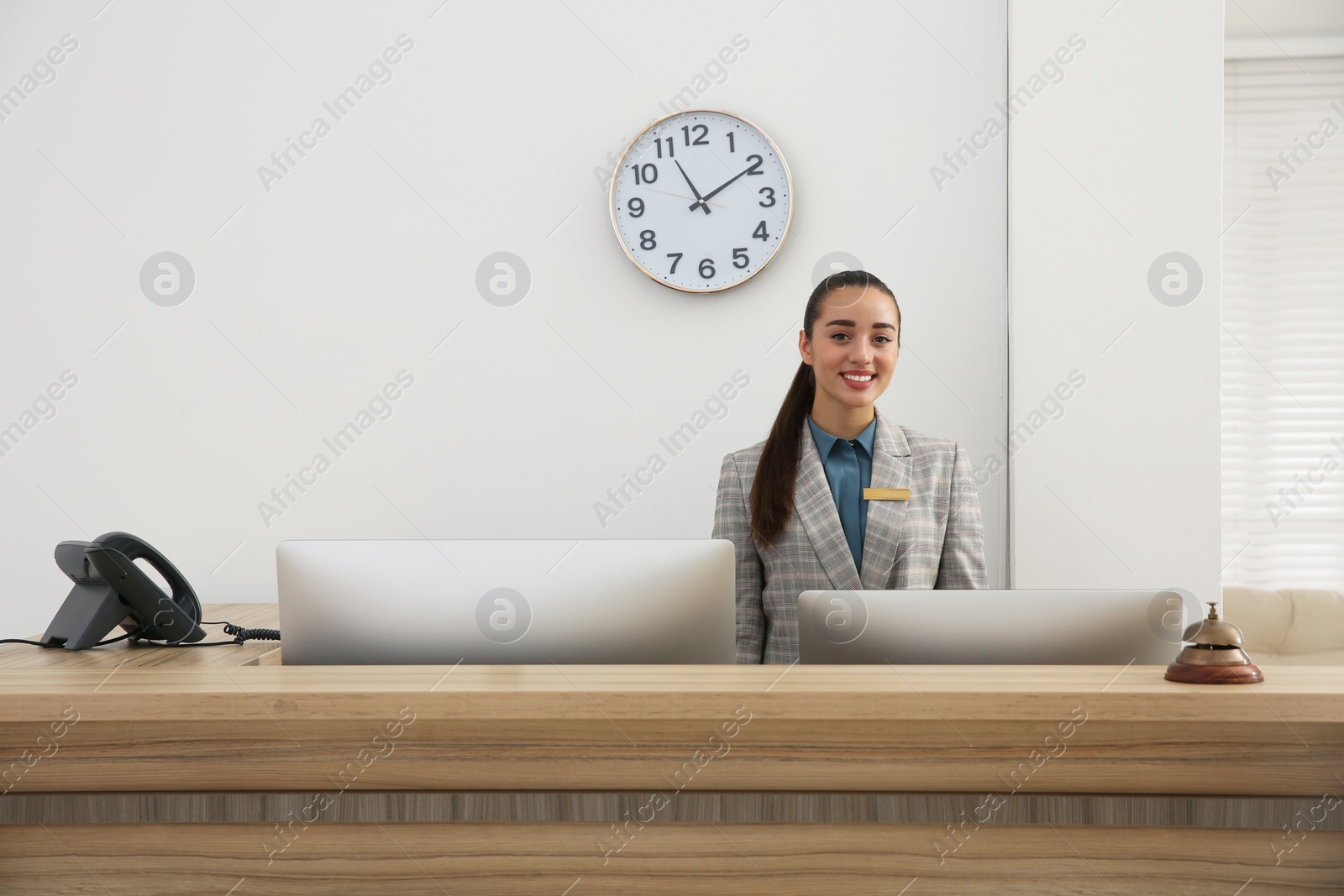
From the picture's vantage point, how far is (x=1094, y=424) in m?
2.32

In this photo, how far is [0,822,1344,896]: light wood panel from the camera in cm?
99

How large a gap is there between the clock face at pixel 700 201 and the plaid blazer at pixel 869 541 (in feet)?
2.65

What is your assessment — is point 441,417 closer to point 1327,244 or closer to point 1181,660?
point 1181,660

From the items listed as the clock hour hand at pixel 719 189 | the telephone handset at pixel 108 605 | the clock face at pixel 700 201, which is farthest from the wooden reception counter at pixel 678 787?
the clock hour hand at pixel 719 189

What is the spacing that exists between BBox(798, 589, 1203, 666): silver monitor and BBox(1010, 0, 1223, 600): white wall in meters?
1.24

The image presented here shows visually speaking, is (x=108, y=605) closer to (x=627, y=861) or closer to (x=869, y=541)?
(x=627, y=861)

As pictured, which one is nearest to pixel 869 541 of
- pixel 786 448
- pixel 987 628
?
pixel 786 448

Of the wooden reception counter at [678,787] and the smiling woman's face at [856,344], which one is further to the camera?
the smiling woman's face at [856,344]

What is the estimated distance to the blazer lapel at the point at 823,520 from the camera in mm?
1889

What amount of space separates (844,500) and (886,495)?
11cm

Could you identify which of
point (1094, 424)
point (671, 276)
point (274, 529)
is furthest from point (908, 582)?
point (274, 529)

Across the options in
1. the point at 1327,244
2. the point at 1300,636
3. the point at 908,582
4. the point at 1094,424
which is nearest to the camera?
the point at 908,582

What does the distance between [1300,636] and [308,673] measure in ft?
9.87

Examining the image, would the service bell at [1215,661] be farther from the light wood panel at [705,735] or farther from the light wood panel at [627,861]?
the light wood panel at [627,861]
